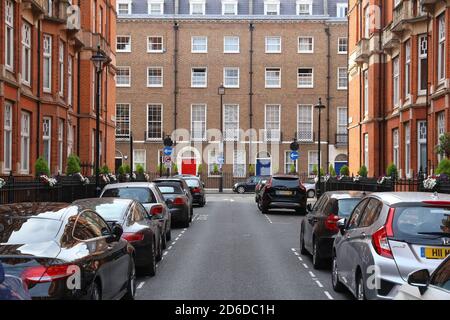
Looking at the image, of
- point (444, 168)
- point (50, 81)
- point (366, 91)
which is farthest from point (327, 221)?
point (366, 91)

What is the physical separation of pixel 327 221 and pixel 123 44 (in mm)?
53506

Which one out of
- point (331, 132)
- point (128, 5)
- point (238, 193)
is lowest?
point (238, 193)

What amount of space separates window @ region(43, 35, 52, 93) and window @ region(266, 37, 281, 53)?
37150 millimetres

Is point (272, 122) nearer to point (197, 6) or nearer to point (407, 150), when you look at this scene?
point (197, 6)

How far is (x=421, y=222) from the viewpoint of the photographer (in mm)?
8656

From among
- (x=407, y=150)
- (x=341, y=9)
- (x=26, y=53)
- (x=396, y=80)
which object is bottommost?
(x=407, y=150)

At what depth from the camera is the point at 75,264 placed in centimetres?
738

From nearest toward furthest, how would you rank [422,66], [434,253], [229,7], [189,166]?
[434,253]
[422,66]
[189,166]
[229,7]

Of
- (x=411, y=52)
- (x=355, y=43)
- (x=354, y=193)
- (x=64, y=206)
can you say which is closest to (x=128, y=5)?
(x=355, y=43)

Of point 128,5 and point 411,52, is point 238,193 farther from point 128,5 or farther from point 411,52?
point 411,52

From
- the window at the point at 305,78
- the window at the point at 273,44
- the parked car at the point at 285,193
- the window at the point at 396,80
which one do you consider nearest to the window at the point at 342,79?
the window at the point at 305,78

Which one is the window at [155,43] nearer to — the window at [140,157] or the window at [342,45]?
the window at [140,157]

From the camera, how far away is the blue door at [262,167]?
2502 inches
